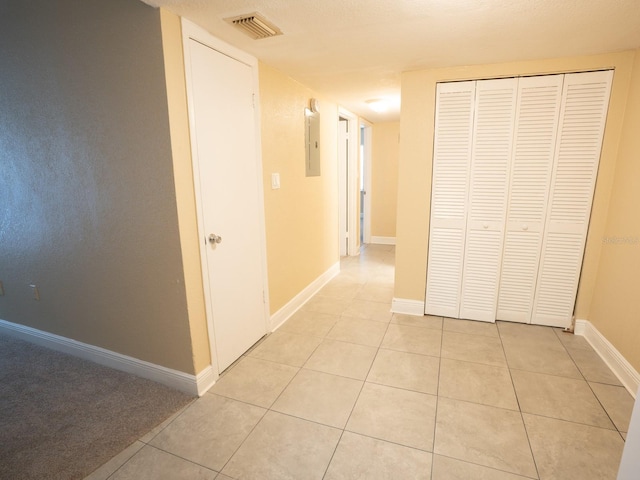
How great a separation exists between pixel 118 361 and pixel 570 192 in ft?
11.7

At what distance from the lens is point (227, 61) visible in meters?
2.10

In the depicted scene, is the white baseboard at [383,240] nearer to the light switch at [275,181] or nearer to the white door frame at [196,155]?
the light switch at [275,181]

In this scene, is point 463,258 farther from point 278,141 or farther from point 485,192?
point 278,141

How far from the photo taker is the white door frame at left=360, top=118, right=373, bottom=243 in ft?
18.8

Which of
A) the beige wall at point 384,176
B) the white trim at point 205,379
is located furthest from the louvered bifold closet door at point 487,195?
the beige wall at point 384,176

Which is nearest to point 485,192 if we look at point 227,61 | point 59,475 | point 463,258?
point 463,258

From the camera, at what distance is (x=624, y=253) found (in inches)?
88.5

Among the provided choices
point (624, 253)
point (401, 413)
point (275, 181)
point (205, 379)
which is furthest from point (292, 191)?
point (624, 253)

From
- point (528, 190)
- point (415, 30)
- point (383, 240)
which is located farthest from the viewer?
point (383, 240)

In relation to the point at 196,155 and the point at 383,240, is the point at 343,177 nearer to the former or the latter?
the point at 383,240

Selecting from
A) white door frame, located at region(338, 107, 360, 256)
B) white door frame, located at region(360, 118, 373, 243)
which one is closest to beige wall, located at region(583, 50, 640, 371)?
white door frame, located at region(338, 107, 360, 256)

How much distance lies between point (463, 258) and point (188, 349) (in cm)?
228

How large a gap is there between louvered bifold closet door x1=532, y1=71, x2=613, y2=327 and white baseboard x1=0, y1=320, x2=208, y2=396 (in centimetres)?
273

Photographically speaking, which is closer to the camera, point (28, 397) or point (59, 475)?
point (59, 475)
